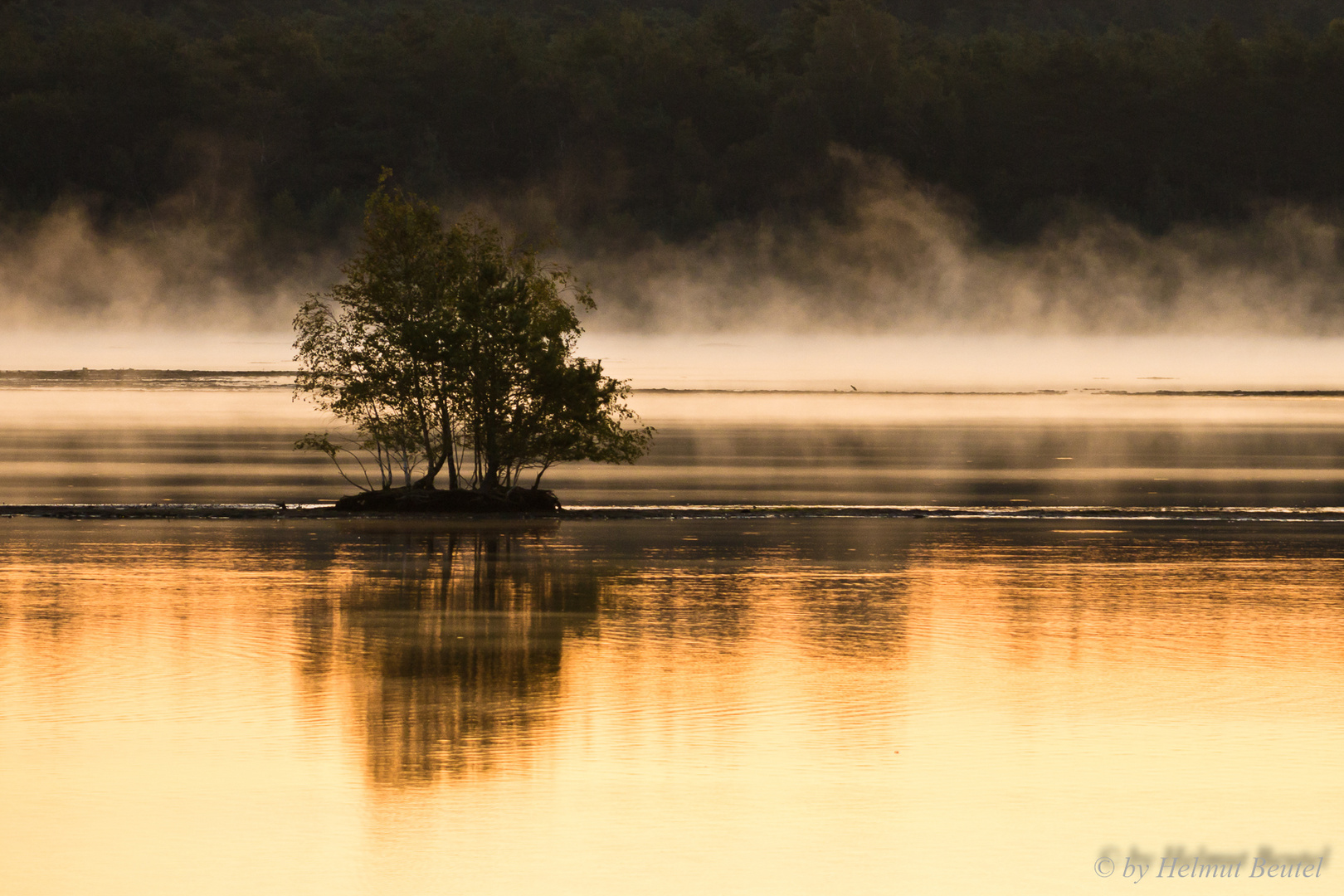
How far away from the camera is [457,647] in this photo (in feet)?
55.6

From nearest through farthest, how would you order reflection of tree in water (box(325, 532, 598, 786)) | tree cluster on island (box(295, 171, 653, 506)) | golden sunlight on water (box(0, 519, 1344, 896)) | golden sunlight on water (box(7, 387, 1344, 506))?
golden sunlight on water (box(0, 519, 1344, 896))
reflection of tree in water (box(325, 532, 598, 786))
tree cluster on island (box(295, 171, 653, 506))
golden sunlight on water (box(7, 387, 1344, 506))

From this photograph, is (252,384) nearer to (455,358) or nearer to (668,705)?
(455,358)

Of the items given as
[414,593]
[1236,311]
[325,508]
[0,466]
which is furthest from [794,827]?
[1236,311]

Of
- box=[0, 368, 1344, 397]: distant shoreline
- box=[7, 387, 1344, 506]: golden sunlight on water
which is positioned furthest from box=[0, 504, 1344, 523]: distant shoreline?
box=[0, 368, 1344, 397]: distant shoreline

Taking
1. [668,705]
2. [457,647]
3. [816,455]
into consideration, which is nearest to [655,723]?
[668,705]

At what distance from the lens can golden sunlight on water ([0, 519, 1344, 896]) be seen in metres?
10.5

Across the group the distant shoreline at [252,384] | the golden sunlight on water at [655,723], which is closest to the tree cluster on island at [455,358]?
→ the golden sunlight on water at [655,723]

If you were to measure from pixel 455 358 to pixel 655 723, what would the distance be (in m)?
16.0

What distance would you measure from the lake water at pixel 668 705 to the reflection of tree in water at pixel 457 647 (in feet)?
0.20

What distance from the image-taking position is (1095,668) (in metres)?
16.0

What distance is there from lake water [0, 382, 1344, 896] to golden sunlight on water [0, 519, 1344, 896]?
0.13 feet

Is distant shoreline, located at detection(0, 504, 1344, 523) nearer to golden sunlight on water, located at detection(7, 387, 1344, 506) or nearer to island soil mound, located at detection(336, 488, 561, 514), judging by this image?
island soil mound, located at detection(336, 488, 561, 514)

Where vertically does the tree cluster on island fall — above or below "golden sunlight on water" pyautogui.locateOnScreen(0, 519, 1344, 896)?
above

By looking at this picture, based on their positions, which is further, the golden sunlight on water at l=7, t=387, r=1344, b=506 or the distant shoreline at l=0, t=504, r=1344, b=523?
the golden sunlight on water at l=7, t=387, r=1344, b=506
